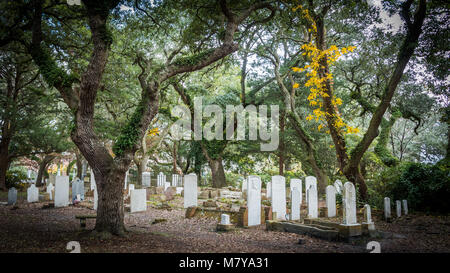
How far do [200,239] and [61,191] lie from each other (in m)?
7.85

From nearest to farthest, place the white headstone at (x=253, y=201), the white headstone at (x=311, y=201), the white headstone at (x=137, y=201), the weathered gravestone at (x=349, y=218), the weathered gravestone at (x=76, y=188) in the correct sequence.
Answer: the weathered gravestone at (x=349, y=218), the white headstone at (x=253, y=201), the white headstone at (x=311, y=201), the white headstone at (x=137, y=201), the weathered gravestone at (x=76, y=188)

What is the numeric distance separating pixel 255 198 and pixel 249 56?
37.5 ft

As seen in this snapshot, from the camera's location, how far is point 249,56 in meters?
17.5

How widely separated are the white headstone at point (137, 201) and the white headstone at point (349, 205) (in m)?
7.48

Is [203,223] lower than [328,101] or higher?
lower

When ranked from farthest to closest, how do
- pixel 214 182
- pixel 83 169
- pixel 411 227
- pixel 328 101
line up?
pixel 83 169 < pixel 214 182 < pixel 328 101 < pixel 411 227

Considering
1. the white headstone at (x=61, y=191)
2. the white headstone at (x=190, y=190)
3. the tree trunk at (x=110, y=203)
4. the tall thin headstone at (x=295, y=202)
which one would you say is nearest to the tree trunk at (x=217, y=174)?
the white headstone at (x=190, y=190)

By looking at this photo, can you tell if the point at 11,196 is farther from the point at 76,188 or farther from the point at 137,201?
the point at 137,201

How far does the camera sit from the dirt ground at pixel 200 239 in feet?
17.0

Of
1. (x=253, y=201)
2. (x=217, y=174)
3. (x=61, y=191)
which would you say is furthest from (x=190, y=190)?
(x=217, y=174)

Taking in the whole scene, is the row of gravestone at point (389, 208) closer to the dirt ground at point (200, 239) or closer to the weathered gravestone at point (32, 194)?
the dirt ground at point (200, 239)
